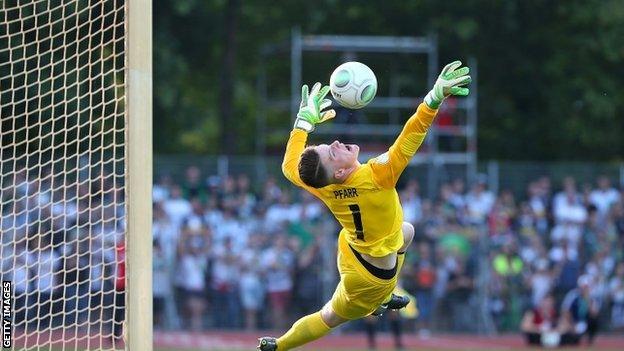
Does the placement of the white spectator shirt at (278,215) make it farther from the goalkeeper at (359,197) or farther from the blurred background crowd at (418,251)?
the goalkeeper at (359,197)

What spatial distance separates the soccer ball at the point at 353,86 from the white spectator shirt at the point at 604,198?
12.9 m

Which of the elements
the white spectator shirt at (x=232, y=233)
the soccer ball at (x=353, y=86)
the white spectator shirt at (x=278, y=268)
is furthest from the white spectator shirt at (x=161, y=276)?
the soccer ball at (x=353, y=86)

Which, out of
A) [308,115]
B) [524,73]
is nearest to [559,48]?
[524,73]

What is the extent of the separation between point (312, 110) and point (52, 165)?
12.6ft

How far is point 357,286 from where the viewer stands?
9.27 meters

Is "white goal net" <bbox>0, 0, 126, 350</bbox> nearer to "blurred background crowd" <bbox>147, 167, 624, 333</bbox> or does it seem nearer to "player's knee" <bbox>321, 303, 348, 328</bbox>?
"player's knee" <bbox>321, 303, 348, 328</bbox>

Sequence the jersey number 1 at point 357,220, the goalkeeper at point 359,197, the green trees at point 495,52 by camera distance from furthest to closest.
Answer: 1. the green trees at point 495,52
2. the jersey number 1 at point 357,220
3. the goalkeeper at point 359,197

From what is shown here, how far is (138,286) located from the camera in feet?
27.5

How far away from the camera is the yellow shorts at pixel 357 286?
9.27 meters

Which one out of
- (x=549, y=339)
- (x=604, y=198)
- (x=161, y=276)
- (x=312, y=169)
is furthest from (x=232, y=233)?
(x=312, y=169)

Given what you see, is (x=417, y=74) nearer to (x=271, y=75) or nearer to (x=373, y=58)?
(x=373, y=58)

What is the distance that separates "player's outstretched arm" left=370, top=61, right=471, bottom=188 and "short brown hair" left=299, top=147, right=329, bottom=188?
15.1 inches

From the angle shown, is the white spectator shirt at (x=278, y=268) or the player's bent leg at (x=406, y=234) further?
the white spectator shirt at (x=278, y=268)

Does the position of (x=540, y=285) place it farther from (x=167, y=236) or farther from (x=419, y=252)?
(x=167, y=236)
